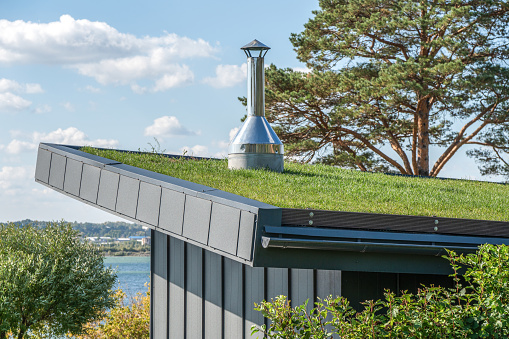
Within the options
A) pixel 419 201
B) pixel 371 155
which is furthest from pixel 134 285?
pixel 419 201

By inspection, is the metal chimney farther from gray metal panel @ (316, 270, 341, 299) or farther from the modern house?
gray metal panel @ (316, 270, 341, 299)

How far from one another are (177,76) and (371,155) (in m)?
10.0

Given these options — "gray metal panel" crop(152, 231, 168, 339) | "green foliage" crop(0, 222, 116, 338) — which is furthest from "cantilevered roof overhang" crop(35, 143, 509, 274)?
"green foliage" crop(0, 222, 116, 338)

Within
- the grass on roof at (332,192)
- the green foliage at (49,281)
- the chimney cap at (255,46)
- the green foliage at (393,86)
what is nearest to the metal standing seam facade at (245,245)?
the grass on roof at (332,192)

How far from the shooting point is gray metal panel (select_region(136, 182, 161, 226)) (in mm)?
5449

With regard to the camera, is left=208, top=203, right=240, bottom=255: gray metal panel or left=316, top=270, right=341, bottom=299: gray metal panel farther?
left=316, top=270, right=341, bottom=299: gray metal panel

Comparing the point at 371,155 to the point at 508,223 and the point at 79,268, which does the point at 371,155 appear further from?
the point at 508,223

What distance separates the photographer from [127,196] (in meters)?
5.95

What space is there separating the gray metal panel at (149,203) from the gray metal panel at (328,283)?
5.57 ft

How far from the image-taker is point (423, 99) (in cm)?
1933

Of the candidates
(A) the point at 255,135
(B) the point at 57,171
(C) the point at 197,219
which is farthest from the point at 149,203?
(A) the point at 255,135

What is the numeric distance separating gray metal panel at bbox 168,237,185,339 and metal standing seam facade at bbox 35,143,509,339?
4 cm

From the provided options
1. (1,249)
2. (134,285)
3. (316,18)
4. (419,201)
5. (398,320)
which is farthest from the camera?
(134,285)

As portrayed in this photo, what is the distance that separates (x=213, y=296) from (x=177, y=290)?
1.09 m
